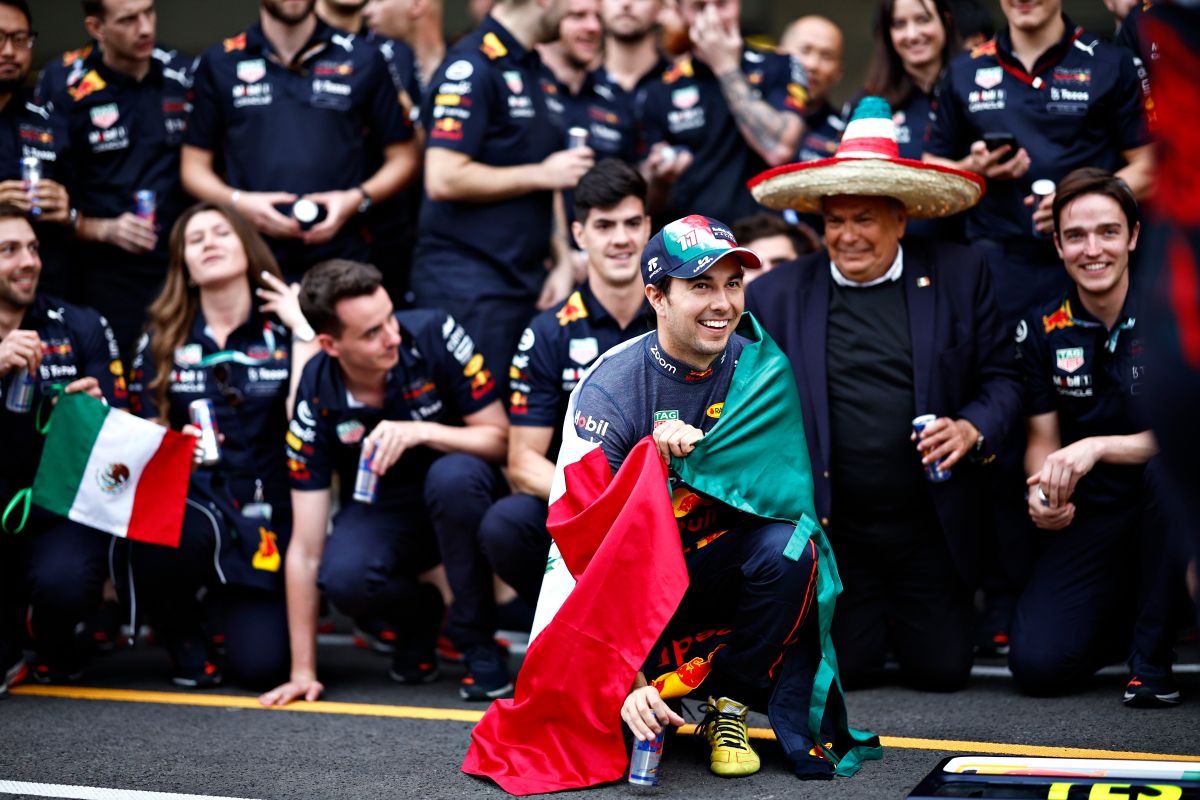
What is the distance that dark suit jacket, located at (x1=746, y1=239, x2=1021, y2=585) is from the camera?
16.4 ft

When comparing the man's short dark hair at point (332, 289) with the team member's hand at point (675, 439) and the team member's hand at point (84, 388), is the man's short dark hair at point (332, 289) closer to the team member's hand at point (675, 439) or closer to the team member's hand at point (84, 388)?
the team member's hand at point (84, 388)

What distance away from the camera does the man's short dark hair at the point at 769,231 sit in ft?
20.5

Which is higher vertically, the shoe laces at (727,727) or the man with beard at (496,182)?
the man with beard at (496,182)

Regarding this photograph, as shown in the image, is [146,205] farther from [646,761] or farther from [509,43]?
[646,761]

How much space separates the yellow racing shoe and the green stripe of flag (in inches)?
110

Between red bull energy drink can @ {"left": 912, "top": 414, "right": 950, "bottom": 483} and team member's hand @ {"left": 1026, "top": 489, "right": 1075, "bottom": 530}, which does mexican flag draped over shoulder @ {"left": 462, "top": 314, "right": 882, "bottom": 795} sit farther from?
team member's hand @ {"left": 1026, "top": 489, "right": 1075, "bottom": 530}

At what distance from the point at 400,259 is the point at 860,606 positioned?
3.12 meters

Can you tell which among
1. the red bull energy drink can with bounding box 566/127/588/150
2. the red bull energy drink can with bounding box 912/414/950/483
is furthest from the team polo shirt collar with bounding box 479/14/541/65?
the red bull energy drink can with bounding box 912/414/950/483

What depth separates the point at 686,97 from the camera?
6.79 meters

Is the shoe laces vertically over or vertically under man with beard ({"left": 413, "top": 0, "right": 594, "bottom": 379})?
under

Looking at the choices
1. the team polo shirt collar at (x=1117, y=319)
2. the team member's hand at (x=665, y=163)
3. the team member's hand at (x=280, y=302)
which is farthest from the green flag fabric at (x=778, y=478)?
the team member's hand at (x=280, y=302)

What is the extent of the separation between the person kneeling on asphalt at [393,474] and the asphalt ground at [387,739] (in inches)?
10.7

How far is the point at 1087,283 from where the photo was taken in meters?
4.96

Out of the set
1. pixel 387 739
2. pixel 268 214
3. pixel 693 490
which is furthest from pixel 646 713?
pixel 268 214
